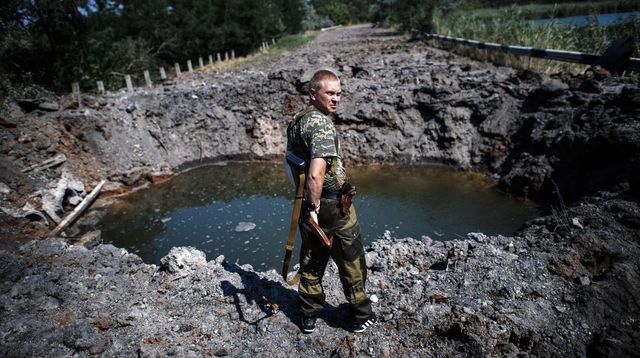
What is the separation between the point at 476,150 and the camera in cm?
955

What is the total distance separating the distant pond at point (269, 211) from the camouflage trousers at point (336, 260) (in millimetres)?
2526

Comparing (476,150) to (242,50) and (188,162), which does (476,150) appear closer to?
(188,162)

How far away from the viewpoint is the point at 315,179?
9.87 feet

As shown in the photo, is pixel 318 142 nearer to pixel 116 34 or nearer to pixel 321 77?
pixel 321 77

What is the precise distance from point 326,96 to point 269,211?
5.33 meters

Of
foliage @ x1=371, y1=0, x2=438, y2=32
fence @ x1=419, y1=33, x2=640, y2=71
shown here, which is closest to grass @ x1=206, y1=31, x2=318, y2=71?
foliage @ x1=371, y1=0, x2=438, y2=32

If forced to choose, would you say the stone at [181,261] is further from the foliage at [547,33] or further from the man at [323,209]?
Result: the foliage at [547,33]

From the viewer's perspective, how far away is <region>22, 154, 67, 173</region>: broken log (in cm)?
870

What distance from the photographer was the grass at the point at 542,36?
1056cm

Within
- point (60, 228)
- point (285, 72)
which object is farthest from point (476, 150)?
point (60, 228)

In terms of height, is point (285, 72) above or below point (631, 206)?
above

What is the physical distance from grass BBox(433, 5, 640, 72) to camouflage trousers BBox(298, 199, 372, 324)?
1010 centimetres

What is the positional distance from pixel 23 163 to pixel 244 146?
212 inches

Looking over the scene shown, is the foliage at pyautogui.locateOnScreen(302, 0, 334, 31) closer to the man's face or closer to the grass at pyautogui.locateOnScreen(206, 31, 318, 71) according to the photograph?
the grass at pyautogui.locateOnScreen(206, 31, 318, 71)
